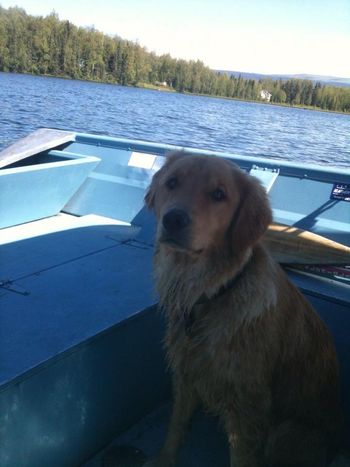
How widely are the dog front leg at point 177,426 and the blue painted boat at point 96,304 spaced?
19 cm

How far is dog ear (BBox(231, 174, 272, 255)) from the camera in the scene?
2.26m

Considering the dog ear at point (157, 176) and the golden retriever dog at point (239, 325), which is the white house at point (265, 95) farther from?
the golden retriever dog at point (239, 325)

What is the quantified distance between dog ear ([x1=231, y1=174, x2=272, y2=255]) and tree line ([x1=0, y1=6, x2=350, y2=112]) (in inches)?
1175

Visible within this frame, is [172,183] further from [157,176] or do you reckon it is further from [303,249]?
[303,249]

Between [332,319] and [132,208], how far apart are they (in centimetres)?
254

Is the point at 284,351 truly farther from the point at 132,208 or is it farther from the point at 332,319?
the point at 132,208

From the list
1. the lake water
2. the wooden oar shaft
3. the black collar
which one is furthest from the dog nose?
the lake water

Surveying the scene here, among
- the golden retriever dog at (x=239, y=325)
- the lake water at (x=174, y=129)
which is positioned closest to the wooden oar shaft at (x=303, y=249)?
the golden retriever dog at (x=239, y=325)

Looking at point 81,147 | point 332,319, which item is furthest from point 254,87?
point 332,319

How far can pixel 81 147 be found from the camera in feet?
19.5

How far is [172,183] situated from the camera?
7.90 ft

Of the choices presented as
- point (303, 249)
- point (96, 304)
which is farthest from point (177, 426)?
point (303, 249)

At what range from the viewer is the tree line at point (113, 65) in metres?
35.9

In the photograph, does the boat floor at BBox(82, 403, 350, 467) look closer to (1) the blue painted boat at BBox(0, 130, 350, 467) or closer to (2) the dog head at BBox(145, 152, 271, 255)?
(1) the blue painted boat at BBox(0, 130, 350, 467)
